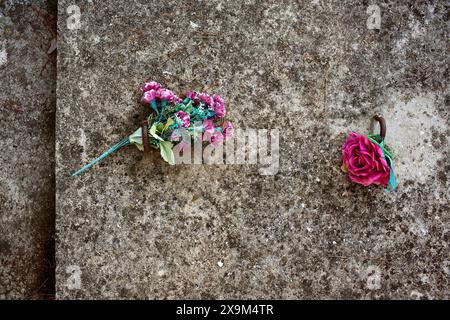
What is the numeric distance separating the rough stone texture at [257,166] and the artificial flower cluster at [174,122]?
0.10 meters

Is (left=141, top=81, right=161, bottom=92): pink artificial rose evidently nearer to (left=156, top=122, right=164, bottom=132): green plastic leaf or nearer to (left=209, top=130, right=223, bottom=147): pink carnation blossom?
(left=156, top=122, right=164, bottom=132): green plastic leaf

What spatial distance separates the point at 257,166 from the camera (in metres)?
2.36

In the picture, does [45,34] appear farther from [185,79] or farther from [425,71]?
[425,71]

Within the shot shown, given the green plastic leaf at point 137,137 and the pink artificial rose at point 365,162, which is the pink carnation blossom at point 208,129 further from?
the pink artificial rose at point 365,162

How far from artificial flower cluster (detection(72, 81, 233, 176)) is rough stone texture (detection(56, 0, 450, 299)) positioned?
98 millimetres

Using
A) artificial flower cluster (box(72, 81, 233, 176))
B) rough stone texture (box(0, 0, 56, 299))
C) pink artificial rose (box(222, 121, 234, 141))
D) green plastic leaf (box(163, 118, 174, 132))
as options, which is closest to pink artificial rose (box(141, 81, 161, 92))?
artificial flower cluster (box(72, 81, 233, 176))

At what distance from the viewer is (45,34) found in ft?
8.61

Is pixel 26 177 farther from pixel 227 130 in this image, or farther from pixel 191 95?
pixel 227 130

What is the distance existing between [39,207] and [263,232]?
135cm

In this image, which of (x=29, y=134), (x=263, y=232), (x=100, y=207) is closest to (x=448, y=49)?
(x=263, y=232)

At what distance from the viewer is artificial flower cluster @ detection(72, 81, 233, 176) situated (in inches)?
86.0

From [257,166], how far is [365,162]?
22.4 inches

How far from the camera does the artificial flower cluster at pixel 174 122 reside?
2184 mm

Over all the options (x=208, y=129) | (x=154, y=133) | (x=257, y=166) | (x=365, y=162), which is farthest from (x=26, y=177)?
(x=365, y=162)
